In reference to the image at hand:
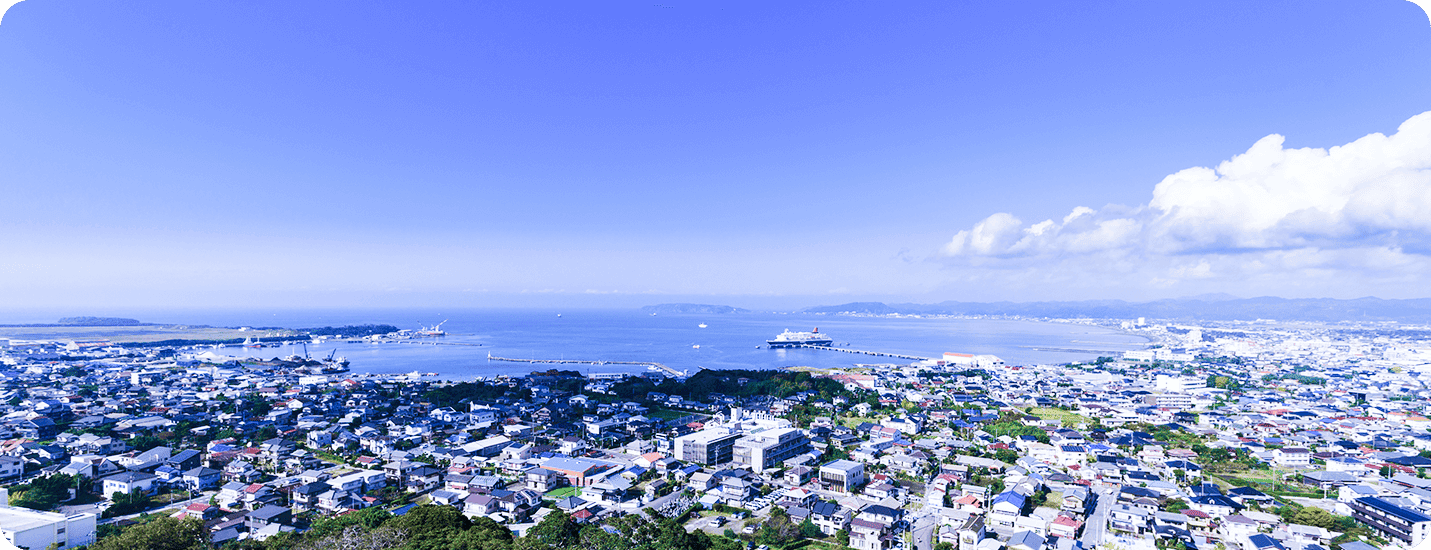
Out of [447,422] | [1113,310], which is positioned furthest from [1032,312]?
[447,422]

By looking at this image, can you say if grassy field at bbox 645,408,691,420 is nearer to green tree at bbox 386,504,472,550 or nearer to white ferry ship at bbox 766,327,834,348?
green tree at bbox 386,504,472,550

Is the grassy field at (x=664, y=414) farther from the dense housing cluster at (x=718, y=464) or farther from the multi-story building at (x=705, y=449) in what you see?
the multi-story building at (x=705, y=449)

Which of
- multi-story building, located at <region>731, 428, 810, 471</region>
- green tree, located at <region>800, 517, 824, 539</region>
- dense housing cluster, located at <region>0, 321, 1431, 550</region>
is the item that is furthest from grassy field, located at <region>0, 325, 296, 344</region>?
green tree, located at <region>800, 517, 824, 539</region>

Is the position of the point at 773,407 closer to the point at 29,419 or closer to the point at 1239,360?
the point at 29,419

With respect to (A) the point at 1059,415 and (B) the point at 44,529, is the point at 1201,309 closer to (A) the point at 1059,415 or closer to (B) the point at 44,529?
(A) the point at 1059,415

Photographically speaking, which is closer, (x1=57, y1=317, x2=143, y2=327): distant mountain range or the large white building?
the large white building

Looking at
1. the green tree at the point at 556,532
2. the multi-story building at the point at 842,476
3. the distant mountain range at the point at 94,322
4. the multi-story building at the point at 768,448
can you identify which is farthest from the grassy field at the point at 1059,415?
the distant mountain range at the point at 94,322
